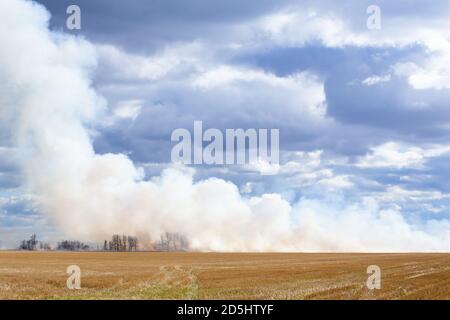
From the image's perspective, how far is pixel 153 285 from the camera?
5469 cm
